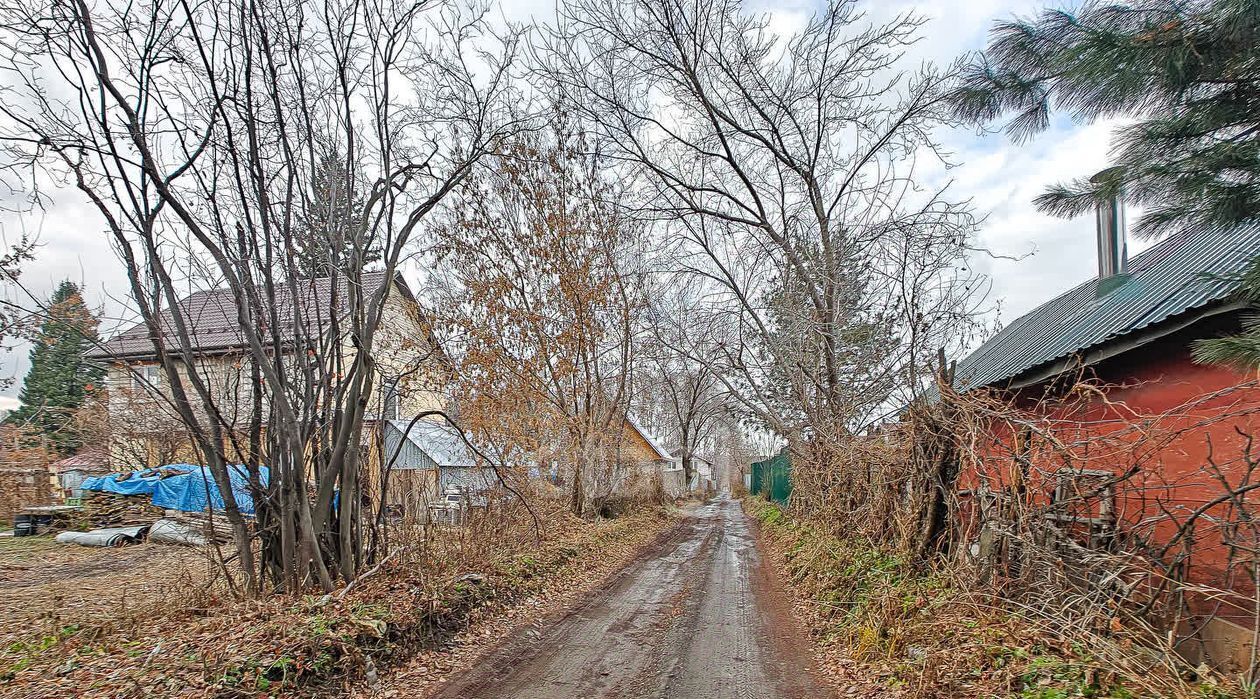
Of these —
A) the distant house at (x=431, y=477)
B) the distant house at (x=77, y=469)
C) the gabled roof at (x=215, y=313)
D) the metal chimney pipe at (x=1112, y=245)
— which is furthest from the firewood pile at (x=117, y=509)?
the metal chimney pipe at (x=1112, y=245)

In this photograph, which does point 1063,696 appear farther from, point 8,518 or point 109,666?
point 8,518

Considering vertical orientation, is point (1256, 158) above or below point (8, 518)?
above

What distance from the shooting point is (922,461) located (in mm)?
6938

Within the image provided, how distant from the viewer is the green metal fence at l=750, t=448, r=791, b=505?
24.0m

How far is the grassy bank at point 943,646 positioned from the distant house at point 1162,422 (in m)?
0.72

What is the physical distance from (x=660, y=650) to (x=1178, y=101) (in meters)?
5.80

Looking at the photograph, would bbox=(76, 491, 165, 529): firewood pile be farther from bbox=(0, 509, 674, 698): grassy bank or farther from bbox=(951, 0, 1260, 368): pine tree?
bbox=(951, 0, 1260, 368): pine tree

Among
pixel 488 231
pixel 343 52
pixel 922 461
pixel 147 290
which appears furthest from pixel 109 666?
pixel 488 231

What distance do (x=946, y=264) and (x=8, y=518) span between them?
68.1ft

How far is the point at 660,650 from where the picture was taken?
6238 millimetres

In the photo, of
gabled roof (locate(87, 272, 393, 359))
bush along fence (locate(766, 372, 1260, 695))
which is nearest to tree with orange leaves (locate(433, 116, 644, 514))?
gabled roof (locate(87, 272, 393, 359))

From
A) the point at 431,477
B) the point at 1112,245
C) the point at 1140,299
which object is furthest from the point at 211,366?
the point at 1112,245

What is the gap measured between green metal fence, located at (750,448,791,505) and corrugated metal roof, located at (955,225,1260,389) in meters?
10.7

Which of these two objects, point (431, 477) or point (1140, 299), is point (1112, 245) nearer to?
point (1140, 299)
